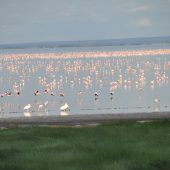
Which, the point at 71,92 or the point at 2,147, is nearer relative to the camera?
the point at 2,147

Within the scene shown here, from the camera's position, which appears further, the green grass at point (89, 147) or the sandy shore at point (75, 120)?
the sandy shore at point (75, 120)

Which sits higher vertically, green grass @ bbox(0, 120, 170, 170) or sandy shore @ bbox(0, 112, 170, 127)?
sandy shore @ bbox(0, 112, 170, 127)

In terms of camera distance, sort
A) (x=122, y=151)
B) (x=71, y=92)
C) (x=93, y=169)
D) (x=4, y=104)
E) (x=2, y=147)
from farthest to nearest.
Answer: (x=71, y=92), (x=4, y=104), (x=2, y=147), (x=122, y=151), (x=93, y=169)

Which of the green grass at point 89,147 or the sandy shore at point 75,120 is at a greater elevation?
the sandy shore at point 75,120

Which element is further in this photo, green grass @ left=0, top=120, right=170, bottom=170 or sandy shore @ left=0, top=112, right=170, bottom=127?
sandy shore @ left=0, top=112, right=170, bottom=127

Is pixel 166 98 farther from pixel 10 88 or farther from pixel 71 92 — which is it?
pixel 10 88

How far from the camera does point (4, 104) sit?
47.5 metres

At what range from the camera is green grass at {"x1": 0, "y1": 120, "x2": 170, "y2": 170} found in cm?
1329

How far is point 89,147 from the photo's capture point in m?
15.7

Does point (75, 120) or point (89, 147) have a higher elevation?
point (75, 120)

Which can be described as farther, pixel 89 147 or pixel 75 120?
pixel 75 120

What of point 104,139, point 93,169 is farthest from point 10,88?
point 93,169

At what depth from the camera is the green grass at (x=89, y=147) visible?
43.6 ft

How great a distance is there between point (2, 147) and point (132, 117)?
249 inches
